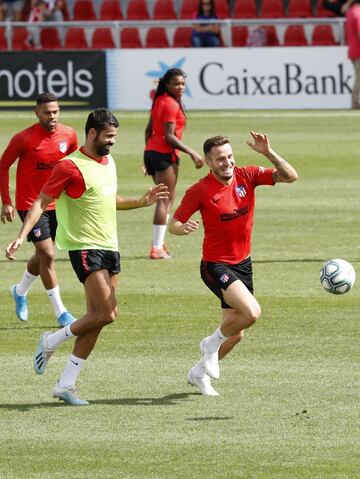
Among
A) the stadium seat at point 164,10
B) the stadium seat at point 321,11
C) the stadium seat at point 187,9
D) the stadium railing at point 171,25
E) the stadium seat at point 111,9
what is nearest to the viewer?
the stadium railing at point 171,25

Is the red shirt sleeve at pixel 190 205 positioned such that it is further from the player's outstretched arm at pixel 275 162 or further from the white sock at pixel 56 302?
the white sock at pixel 56 302

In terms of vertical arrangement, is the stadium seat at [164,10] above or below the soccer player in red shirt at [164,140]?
above

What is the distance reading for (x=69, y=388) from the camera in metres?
10.2

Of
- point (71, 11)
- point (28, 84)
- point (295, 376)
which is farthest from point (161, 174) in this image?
point (71, 11)

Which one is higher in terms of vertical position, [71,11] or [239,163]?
[71,11]

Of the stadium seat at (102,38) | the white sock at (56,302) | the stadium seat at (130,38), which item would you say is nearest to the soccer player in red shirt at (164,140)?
the white sock at (56,302)

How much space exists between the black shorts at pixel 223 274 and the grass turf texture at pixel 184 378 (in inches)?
32.4

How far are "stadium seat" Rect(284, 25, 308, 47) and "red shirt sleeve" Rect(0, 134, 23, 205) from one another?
18.6 m

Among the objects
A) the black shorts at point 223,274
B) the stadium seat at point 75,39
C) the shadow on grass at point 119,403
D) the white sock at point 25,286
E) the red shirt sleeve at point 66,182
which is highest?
the red shirt sleeve at point 66,182

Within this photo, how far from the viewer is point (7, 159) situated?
13633mm

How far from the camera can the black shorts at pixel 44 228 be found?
13.1m

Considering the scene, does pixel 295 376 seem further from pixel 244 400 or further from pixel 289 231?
pixel 289 231

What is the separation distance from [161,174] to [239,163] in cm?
787

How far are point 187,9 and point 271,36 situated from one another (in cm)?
449
